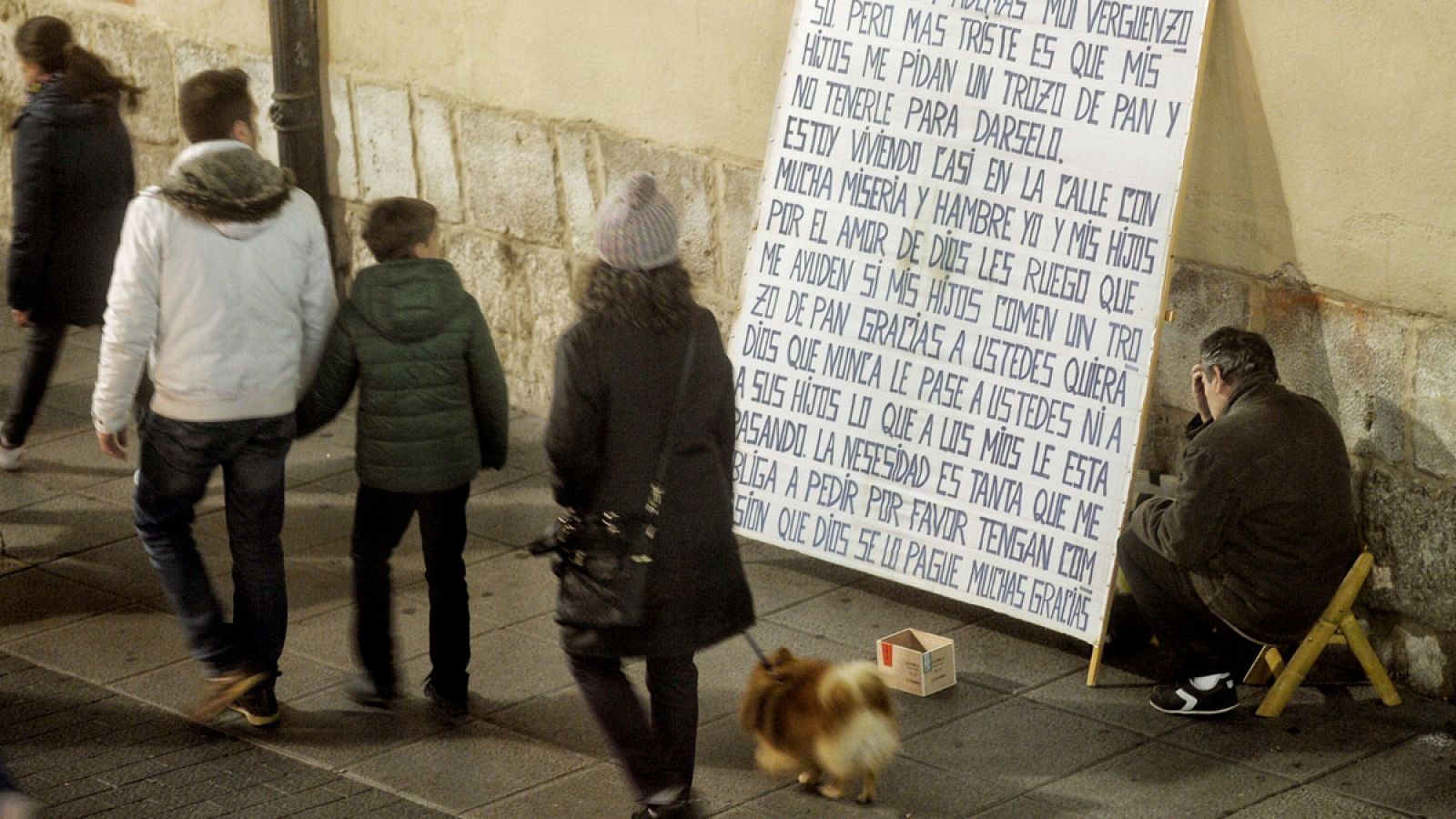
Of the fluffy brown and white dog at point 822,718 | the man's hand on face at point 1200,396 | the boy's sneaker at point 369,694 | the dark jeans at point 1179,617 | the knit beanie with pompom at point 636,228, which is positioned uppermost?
the knit beanie with pompom at point 636,228

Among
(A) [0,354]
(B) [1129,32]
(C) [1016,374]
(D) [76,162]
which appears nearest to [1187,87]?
(B) [1129,32]

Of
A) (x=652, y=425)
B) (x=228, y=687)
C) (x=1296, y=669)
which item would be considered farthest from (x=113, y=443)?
(x=1296, y=669)

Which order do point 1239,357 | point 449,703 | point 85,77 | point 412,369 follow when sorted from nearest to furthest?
1. point 412,369
2. point 1239,357
3. point 449,703
4. point 85,77

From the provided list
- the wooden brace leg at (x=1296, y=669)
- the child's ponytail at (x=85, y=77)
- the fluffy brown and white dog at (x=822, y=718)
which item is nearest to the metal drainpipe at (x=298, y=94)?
the child's ponytail at (x=85, y=77)

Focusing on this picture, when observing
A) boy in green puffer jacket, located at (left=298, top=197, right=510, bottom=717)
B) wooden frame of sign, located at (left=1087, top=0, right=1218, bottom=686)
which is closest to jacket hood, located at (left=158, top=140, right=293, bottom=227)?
boy in green puffer jacket, located at (left=298, top=197, right=510, bottom=717)

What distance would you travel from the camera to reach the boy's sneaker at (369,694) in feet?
18.7

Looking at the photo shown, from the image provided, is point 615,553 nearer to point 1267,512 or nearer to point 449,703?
point 449,703

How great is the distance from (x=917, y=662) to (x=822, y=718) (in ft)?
3.08

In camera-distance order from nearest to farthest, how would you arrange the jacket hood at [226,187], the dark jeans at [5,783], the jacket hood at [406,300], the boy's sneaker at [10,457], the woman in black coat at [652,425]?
the dark jeans at [5,783], the woman in black coat at [652,425], the jacket hood at [226,187], the jacket hood at [406,300], the boy's sneaker at [10,457]

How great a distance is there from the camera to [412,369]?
526 centimetres

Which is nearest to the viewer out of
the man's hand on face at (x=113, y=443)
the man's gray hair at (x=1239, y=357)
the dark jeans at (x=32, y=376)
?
the man's hand on face at (x=113, y=443)

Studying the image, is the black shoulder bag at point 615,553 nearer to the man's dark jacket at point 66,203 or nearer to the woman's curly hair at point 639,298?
the woman's curly hair at point 639,298

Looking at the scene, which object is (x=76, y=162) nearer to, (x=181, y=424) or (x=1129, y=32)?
(x=181, y=424)

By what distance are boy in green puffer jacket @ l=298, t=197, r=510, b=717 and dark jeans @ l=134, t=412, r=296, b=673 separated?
194 millimetres
